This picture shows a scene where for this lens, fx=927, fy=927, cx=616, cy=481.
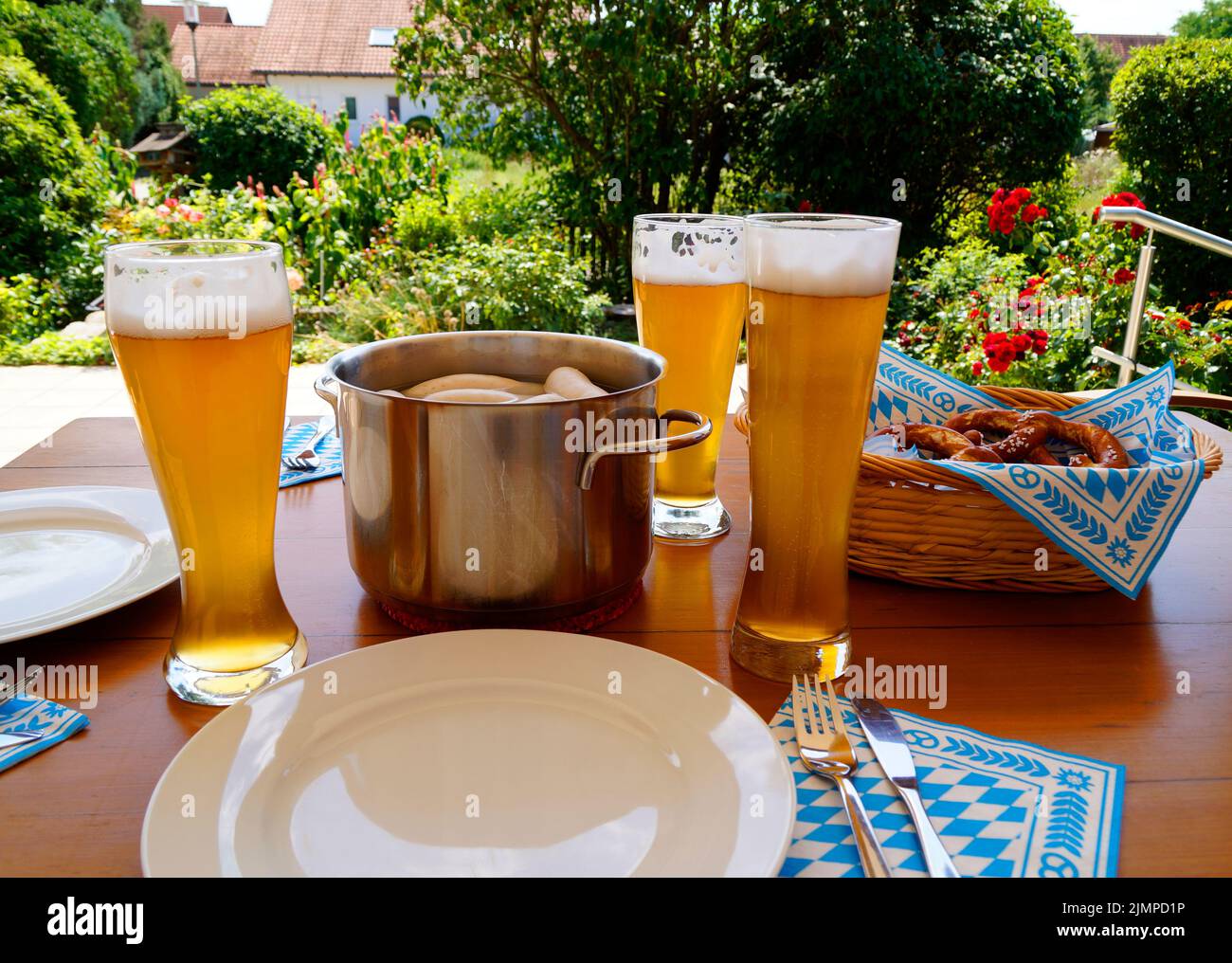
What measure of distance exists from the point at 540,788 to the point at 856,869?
0.72 feet

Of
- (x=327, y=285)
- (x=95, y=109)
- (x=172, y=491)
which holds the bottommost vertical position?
(x=327, y=285)

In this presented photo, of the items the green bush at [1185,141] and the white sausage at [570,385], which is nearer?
the white sausage at [570,385]

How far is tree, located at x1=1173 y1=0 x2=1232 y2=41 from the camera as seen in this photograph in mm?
14266

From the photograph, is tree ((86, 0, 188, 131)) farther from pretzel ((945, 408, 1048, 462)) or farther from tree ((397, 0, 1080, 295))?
pretzel ((945, 408, 1048, 462))

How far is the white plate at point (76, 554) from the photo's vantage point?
2.88ft

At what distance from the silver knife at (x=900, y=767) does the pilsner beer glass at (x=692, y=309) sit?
1.32 ft

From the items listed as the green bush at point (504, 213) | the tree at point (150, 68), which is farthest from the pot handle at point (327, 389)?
the tree at point (150, 68)

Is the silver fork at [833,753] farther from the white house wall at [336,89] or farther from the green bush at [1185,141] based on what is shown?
the white house wall at [336,89]

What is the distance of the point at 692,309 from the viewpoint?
1.05 metres

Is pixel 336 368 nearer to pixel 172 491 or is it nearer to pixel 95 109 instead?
pixel 172 491


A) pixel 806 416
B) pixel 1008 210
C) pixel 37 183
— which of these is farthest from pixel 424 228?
pixel 806 416

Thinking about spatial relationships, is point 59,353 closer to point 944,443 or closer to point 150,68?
point 944,443
